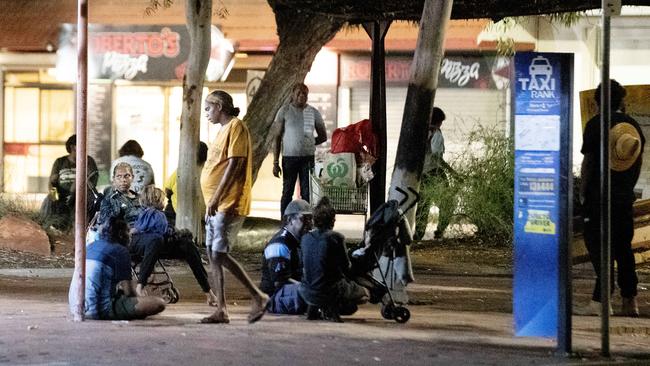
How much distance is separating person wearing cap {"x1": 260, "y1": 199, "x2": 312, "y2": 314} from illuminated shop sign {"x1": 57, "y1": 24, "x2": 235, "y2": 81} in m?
13.2

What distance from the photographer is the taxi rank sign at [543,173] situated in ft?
28.7

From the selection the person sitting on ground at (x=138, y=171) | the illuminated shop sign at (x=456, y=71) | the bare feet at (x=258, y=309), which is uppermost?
the illuminated shop sign at (x=456, y=71)

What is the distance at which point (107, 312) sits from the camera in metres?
9.95

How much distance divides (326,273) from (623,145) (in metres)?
2.82

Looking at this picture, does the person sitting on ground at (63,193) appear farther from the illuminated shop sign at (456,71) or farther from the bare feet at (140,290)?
the illuminated shop sign at (456,71)

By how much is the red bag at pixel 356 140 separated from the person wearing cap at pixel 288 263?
3.78 metres

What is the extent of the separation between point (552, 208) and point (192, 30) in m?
7.71

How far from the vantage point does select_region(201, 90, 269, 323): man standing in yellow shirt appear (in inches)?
384

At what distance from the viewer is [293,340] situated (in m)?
9.23

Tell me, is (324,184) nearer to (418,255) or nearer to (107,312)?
(418,255)

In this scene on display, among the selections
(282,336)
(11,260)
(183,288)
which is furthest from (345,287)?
(11,260)

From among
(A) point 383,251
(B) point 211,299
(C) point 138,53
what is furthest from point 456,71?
(A) point 383,251

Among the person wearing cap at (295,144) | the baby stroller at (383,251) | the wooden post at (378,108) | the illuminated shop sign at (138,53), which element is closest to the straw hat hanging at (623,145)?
the baby stroller at (383,251)

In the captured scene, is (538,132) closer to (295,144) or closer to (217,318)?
(217,318)
